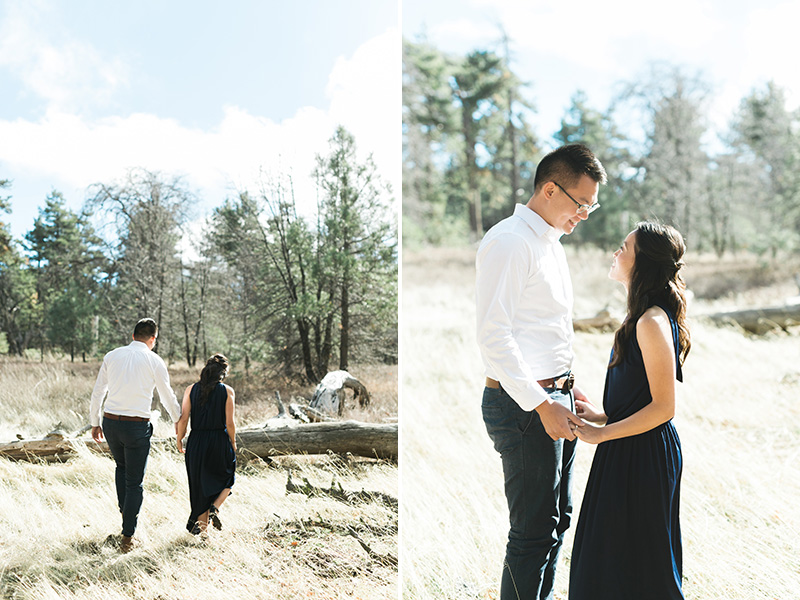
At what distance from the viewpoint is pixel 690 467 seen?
457cm

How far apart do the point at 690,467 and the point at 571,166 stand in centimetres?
328

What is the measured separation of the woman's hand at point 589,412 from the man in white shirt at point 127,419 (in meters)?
1.96

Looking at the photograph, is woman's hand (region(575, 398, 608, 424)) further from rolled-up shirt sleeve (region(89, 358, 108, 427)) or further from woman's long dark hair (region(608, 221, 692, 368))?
rolled-up shirt sleeve (region(89, 358, 108, 427))

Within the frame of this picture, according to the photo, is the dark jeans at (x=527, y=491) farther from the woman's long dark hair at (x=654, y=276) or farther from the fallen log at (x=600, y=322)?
the fallen log at (x=600, y=322)

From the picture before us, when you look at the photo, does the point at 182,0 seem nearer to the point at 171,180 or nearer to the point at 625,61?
the point at 171,180

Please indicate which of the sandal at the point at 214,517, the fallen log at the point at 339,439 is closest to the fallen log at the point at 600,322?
the fallen log at the point at 339,439

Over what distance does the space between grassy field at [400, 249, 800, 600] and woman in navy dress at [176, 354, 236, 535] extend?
1052 mm

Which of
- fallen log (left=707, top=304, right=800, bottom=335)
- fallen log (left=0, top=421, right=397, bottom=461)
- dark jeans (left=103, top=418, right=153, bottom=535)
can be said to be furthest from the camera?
fallen log (left=707, top=304, right=800, bottom=335)

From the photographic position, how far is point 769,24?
14.2 metres

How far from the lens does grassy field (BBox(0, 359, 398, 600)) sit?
9.36ft

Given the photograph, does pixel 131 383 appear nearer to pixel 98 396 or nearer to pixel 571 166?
pixel 98 396

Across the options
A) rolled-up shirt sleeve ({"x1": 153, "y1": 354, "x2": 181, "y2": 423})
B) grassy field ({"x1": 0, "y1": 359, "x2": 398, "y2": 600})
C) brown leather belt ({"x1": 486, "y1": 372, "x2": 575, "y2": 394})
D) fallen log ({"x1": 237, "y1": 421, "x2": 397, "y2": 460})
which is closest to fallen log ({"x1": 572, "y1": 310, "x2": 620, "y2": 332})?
fallen log ({"x1": 237, "y1": 421, "x2": 397, "y2": 460})

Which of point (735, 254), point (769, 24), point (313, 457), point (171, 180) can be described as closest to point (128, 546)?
point (313, 457)

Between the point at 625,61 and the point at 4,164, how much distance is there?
16845 mm
